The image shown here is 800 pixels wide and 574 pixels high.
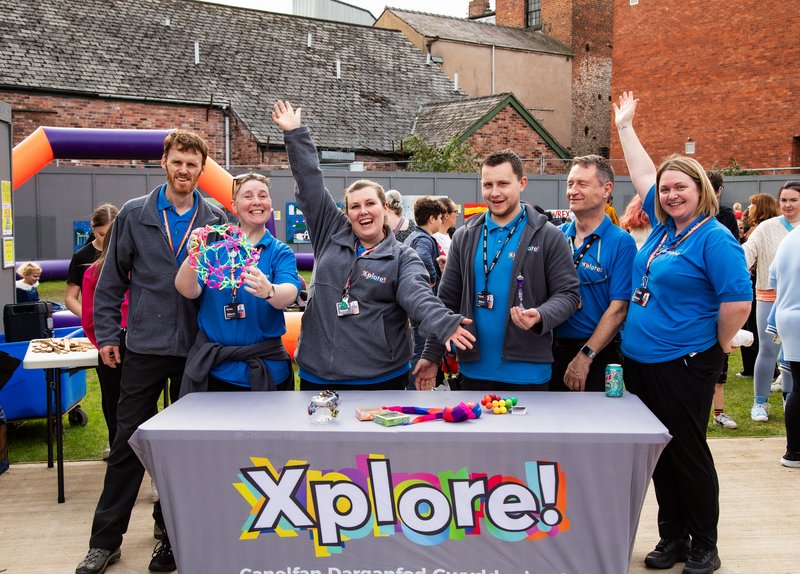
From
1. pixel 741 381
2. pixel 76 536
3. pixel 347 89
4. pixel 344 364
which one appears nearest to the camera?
pixel 344 364

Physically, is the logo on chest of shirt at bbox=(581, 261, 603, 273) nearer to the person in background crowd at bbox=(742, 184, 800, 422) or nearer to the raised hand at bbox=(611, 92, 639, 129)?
the raised hand at bbox=(611, 92, 639, 129)

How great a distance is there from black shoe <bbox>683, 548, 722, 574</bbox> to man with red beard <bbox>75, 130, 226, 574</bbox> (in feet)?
7.72

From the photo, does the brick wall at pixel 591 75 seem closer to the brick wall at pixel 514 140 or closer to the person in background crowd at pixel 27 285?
the brick wall at pixel 514 140

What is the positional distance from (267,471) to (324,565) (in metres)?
0.43

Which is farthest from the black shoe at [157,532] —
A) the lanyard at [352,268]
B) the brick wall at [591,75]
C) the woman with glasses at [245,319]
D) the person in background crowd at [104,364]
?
the brick wall at [591,75]

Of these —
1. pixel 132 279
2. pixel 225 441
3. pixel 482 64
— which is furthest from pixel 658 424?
pixel 482 64

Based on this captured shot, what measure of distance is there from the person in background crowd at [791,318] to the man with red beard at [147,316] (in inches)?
138

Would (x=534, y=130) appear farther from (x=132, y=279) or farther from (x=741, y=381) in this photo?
(x=132, y=279)

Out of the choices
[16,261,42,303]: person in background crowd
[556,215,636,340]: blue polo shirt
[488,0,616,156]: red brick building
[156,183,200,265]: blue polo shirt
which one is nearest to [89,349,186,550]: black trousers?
[156,183,200,265]: blue polo shirt

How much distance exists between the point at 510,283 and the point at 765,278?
160 inches

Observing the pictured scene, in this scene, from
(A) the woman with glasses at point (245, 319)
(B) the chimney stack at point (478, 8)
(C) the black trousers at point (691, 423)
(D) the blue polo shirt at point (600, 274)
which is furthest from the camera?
(B) the chimney stack at point (478, 8)

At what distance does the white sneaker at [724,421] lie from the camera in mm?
6426

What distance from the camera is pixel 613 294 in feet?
12.9

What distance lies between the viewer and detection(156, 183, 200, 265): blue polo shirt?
3.80 meters
